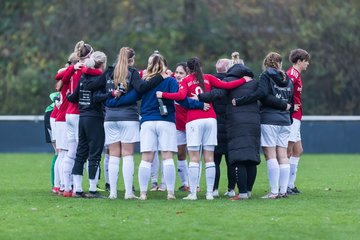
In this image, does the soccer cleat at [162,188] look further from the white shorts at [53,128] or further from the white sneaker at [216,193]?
the white shorts at [53,128]

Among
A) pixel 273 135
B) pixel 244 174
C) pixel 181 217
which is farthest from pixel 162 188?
pixel 181 217

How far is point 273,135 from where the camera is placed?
563 inches

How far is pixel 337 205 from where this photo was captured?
13.4 meters

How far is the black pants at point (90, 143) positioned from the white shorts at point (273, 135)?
2304 mm

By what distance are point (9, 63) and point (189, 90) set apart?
27.3 metres

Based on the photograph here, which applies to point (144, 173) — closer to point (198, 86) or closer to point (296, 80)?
point (198, 86)

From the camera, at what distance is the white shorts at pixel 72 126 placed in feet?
48.1

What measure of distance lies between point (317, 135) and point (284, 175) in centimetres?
1522

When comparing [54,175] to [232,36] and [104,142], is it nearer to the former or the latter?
[104,142]

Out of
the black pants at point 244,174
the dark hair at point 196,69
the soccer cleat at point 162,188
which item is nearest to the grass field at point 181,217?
the black pants at point 244,174

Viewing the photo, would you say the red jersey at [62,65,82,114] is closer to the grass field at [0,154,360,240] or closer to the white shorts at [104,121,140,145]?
the white shorts at [104,121,140,145]

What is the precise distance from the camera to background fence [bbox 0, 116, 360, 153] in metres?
29.1

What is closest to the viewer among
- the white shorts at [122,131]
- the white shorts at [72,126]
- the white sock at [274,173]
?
the white shorts at [122,131]

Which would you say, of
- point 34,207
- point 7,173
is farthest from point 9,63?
point 34,207
